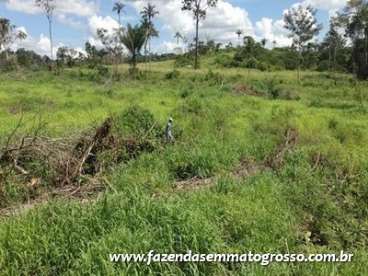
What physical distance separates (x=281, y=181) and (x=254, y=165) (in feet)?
3.88

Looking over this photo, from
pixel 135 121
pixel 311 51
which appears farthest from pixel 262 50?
pixel 135 121

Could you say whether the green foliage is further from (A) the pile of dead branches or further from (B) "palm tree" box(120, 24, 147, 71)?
(B) "palm tree" box(120, 24, 147, 71)

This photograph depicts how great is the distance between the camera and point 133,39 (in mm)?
47969

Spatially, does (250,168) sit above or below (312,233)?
above

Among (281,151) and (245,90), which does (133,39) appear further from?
(281,151)

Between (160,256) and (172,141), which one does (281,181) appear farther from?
(160,256)

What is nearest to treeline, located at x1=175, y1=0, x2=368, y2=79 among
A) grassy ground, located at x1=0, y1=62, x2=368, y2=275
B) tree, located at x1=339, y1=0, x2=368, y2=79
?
tree, located at x1=339, y1=0, x2=368, y2=79

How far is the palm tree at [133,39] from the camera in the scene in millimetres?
47906

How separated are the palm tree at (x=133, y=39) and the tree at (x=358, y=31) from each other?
19.0 m

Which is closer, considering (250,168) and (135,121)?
(250,168)

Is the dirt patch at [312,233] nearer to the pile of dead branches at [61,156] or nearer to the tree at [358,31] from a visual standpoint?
the pile of dead branches at [61,156]

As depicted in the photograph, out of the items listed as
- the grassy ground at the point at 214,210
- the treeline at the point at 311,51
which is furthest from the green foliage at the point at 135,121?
the treeline at the point at 311,51

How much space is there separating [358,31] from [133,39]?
2098 centimetres

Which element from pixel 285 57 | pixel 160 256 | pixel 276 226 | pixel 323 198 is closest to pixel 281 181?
pixel 323 198
